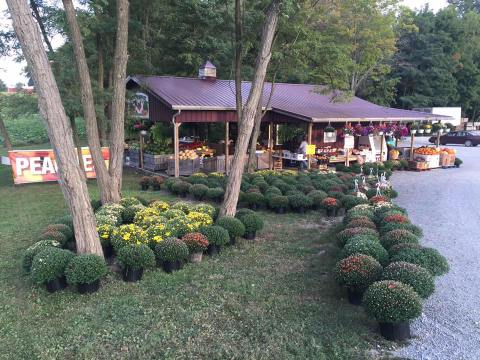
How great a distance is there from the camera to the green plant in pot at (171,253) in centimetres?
692

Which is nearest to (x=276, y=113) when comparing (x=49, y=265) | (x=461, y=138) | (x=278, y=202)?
(x=278, y=202)

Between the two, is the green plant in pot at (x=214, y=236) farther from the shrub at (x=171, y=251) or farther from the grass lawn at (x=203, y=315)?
the shrub at (x=171, y=251)

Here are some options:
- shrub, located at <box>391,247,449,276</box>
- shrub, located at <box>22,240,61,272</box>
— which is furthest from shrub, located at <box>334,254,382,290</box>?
Result: shrub, located at <box>22,240,61,272</box>

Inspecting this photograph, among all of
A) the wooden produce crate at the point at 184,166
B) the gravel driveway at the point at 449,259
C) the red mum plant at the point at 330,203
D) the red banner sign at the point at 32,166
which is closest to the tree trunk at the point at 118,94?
the red mum plant at the point at 330,203

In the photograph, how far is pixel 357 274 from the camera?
19.2 feet

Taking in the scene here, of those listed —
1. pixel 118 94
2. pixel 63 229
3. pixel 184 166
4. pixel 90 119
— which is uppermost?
pixel 118 94

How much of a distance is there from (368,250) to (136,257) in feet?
12.3

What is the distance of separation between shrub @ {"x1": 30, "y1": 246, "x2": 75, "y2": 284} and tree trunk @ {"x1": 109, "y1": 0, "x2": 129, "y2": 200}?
4.14 metres

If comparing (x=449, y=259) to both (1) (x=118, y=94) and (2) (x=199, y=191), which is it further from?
(1) (x=118, y=94)

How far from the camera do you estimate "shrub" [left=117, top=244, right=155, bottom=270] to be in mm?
6586

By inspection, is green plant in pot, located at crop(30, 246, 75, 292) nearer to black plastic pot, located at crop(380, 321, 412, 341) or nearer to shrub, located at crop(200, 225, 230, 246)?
shrub, located at crop(200, 225, 230, 246)

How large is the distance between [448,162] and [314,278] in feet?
60.8

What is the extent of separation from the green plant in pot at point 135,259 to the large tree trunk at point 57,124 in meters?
0.44

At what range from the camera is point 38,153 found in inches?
599
